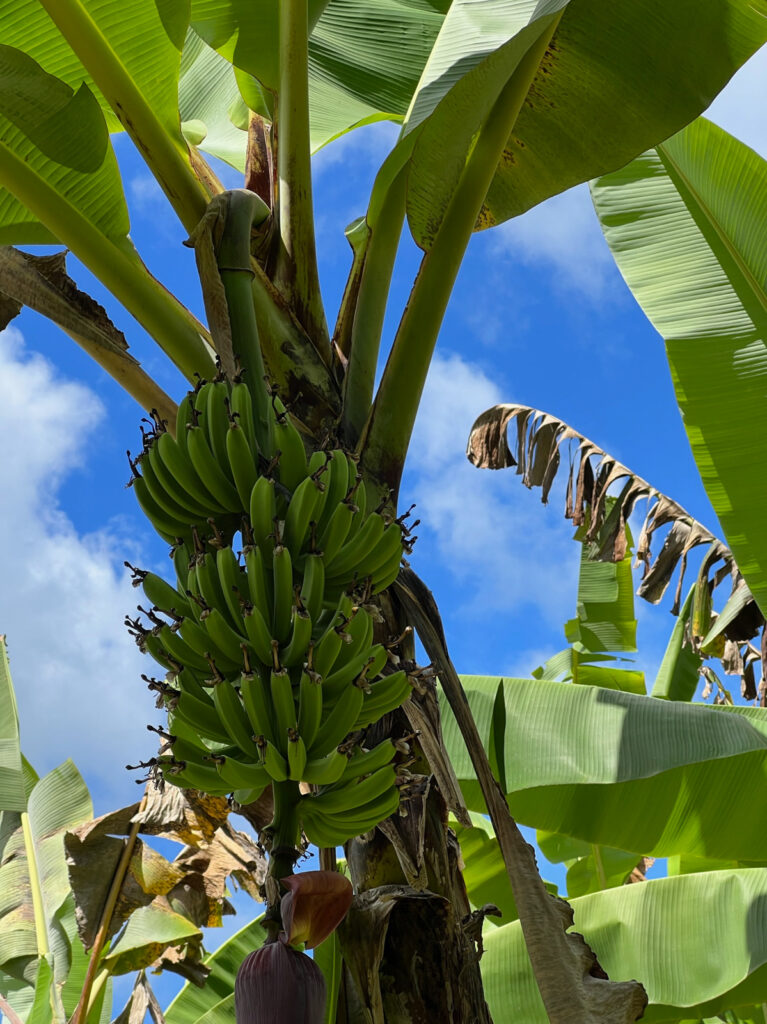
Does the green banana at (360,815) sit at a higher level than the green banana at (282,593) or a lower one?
lower

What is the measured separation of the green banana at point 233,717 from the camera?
972 millimetres

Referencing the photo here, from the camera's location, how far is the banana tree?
1.02 metres

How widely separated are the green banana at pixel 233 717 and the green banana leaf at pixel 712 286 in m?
1.73

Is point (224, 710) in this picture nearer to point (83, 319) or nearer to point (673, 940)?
point (83, 319)

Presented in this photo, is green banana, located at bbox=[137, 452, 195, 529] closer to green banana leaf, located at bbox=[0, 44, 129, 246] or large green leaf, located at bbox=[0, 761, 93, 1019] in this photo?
green banana leaf, located at bbox=[0, 44, 129, 246]

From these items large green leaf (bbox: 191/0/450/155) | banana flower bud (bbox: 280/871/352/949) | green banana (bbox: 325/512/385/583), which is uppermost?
large green leaf (bbox: 191/0/450/155)

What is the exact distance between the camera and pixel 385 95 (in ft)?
6.97

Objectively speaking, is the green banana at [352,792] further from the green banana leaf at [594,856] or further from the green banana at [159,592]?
the green banana leaf at [594,856]

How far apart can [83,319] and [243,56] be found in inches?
26.9

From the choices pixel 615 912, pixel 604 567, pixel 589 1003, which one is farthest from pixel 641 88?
pixel 604 567

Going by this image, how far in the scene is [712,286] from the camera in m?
2.50

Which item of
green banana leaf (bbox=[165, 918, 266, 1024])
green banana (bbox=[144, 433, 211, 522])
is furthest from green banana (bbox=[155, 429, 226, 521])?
green banana leaf (bbox=[165, 918, 266, 1024])

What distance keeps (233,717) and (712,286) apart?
2030 mm

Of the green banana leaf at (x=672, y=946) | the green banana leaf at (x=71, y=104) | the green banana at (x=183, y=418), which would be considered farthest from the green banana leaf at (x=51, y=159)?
the green banana leaf at (x=672, y=946)
